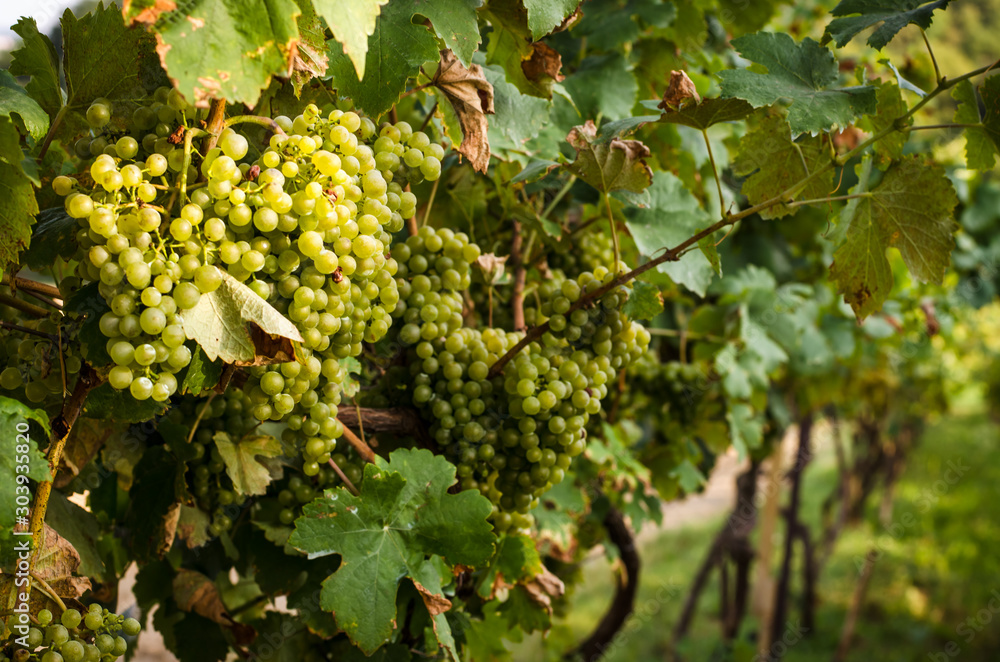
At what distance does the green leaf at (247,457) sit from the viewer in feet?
Answer: 2.92

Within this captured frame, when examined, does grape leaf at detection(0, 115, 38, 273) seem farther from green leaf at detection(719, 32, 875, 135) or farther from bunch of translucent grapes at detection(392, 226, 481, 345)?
green leaf at detection(719, 32, 875, 135)

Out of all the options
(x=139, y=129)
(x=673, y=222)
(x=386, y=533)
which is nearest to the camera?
(x=139, y=129)

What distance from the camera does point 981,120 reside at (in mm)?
985

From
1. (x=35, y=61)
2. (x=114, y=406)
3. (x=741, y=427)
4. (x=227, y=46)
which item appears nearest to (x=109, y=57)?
(x=35, y=61)

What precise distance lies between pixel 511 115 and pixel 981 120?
66 centimetres

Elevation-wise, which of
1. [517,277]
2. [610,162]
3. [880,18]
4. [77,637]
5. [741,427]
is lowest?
[741,427]

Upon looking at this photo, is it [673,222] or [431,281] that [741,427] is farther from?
[431,281]

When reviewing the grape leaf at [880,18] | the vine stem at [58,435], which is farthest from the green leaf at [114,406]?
the grape leaf at [880,18]

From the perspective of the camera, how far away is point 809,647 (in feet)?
18.2

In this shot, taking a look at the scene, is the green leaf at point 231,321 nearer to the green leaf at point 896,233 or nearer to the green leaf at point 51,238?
the green leaf at point 51,238

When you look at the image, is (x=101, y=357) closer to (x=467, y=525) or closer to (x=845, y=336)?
(x=467, y=525)

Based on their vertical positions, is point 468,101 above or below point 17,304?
above

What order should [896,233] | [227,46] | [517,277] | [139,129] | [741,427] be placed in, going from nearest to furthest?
[227,46], [139,129], [896,233], [517,277], [741,427]

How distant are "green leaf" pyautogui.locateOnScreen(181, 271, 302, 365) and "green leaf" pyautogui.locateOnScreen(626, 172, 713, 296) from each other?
0.83 metres
